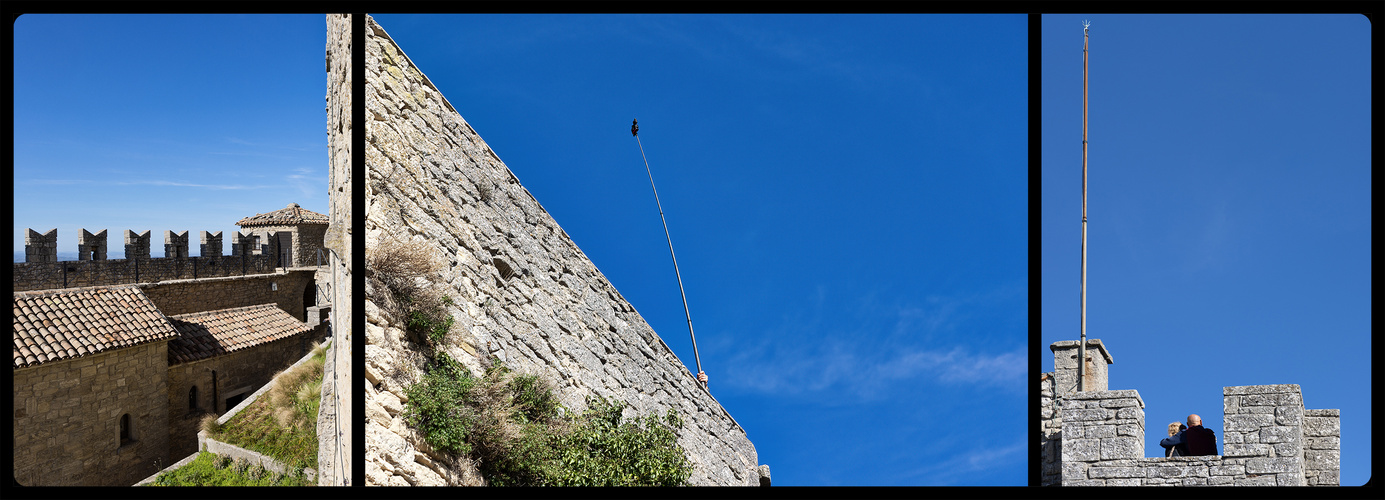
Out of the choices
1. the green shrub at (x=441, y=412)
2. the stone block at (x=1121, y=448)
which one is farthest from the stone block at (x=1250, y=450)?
the green shrub at (x=441, y=412)

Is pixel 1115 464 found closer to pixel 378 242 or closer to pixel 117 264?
pixel 378 242

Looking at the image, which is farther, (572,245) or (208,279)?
(208,279)

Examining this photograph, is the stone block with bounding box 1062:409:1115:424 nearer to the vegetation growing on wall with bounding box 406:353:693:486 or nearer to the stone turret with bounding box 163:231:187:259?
the vegetation growing on wall with bounding box 406:353:693:486

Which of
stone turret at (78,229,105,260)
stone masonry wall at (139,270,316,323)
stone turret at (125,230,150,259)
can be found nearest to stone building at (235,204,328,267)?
stone masonry wall at (139,270,316,323)

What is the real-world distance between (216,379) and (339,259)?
18.8 m

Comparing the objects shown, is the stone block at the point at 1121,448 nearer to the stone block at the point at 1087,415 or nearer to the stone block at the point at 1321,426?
the stone block at the point at 1087,415

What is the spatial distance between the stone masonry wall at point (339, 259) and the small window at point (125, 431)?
15062 mm

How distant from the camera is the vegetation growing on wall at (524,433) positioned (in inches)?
203

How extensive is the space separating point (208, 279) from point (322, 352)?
33.8 feet

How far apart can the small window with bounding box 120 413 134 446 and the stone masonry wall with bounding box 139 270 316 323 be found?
14.2 feet

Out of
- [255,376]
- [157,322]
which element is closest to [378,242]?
[157,322]

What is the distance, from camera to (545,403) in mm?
6141

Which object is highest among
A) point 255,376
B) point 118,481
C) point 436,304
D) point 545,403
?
point 436,304
